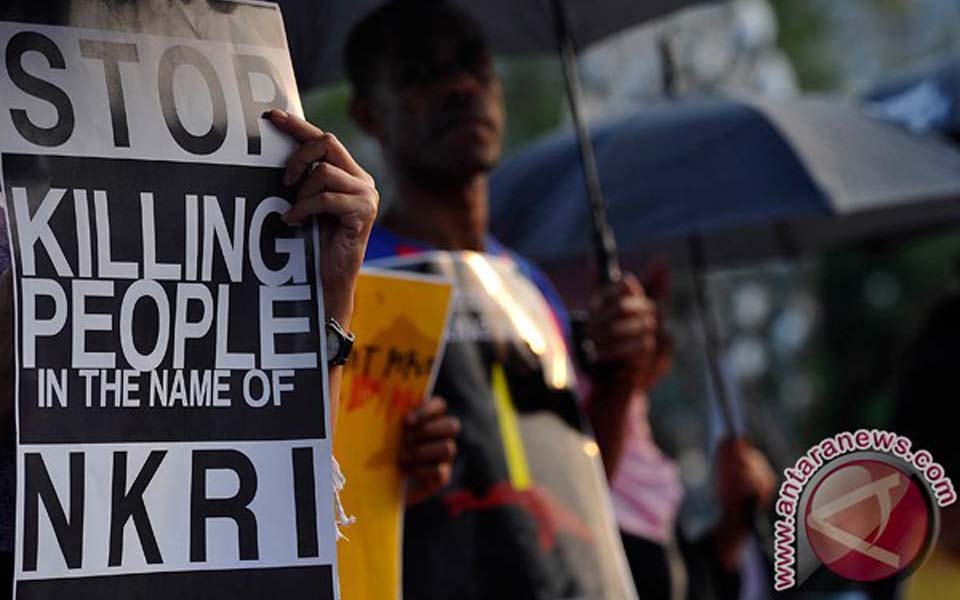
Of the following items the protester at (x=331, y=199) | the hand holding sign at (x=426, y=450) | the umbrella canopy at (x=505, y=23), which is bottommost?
the hand holding sign at (x=426, y=450)

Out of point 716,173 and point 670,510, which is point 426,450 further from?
point 716,173

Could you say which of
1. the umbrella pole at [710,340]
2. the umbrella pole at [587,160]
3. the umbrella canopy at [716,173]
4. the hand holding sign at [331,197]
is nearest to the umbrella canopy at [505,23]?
the umbrella pole at [587,160]

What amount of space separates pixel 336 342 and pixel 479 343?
1.14 metres

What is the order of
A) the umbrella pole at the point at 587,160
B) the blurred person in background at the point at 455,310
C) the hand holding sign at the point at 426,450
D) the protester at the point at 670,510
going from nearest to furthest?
the hand holding sign at the point at 426,450
the blurred person in background at the point at 455,310
the umbrella pole at the point at 587,160
the protester at the point at 670,510

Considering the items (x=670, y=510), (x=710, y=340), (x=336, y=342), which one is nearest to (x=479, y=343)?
(x=336, y=342)

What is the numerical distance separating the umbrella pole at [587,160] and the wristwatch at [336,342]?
1635mm

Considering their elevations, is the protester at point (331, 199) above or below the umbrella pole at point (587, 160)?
below

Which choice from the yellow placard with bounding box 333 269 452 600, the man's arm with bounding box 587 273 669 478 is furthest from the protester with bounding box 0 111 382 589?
A: the man's arm with bounding box 587 273 669 478

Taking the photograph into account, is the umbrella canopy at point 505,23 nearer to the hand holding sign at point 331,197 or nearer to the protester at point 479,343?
the protester at point 479,343

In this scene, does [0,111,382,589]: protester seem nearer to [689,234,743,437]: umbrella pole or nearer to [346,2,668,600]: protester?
[346,2,668,600]: protester

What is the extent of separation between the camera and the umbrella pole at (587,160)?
157 inches

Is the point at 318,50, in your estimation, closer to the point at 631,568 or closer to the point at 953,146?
the point at 631,568

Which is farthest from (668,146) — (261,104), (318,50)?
(261,104)

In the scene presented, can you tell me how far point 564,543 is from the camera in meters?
3.36
